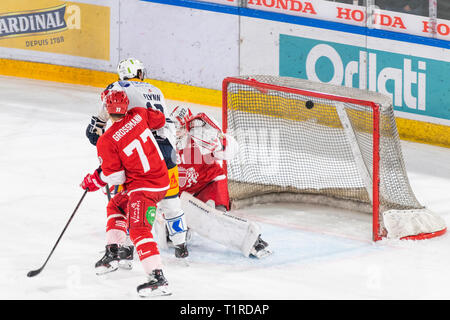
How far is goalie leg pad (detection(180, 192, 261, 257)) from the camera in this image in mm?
5613

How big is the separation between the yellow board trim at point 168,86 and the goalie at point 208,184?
2.71 meters

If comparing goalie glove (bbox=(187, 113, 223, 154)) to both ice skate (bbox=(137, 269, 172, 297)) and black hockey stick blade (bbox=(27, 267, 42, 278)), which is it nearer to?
ice skate (bbox=(137, 269, 172, 297))

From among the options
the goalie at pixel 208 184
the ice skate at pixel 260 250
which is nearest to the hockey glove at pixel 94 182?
the goalie at pixel 208 184

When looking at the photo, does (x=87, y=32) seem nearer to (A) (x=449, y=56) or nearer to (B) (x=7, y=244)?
(A) (x=449, y=56)

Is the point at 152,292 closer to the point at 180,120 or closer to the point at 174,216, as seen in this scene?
the point at 174,216

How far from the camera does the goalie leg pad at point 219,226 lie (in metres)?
5.61

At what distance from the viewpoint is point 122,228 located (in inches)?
208

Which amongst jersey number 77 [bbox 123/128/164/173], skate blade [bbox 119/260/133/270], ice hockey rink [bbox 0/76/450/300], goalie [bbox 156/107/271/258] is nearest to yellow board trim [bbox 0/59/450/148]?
ice hockey rink [bbox 0/76/450/300]

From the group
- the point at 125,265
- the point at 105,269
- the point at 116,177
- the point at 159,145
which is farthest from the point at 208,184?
the point at 116,177

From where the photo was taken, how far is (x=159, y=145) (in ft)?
17.5
